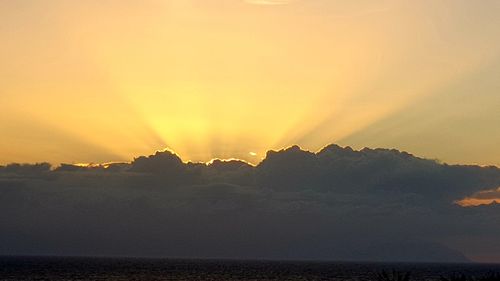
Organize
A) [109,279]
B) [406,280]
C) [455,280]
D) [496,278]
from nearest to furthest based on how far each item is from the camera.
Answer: [406,280], [455,280], [496,278], [109,279]

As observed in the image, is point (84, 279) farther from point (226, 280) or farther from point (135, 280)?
point (226, 280)

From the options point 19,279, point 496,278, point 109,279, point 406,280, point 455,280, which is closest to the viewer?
point 406,280

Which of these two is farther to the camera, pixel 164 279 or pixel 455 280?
pixel 164 279

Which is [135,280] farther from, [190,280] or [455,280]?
[455,280]

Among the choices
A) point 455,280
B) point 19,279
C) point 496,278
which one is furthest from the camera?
point 19,279

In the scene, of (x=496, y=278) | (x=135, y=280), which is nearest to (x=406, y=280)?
(x=496, y=278)

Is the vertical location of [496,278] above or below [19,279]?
below

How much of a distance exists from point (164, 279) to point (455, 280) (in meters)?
126

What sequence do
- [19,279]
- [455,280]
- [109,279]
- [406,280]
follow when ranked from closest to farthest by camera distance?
1. [406,280]
2. [455,280]
3. [19,279]
4. [109,279]

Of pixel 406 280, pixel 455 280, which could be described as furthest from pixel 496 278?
pixel 406 280

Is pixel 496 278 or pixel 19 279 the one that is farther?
pixel 19 279

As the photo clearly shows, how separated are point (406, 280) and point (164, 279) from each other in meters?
130

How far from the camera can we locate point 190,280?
649 ft

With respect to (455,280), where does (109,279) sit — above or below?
above
